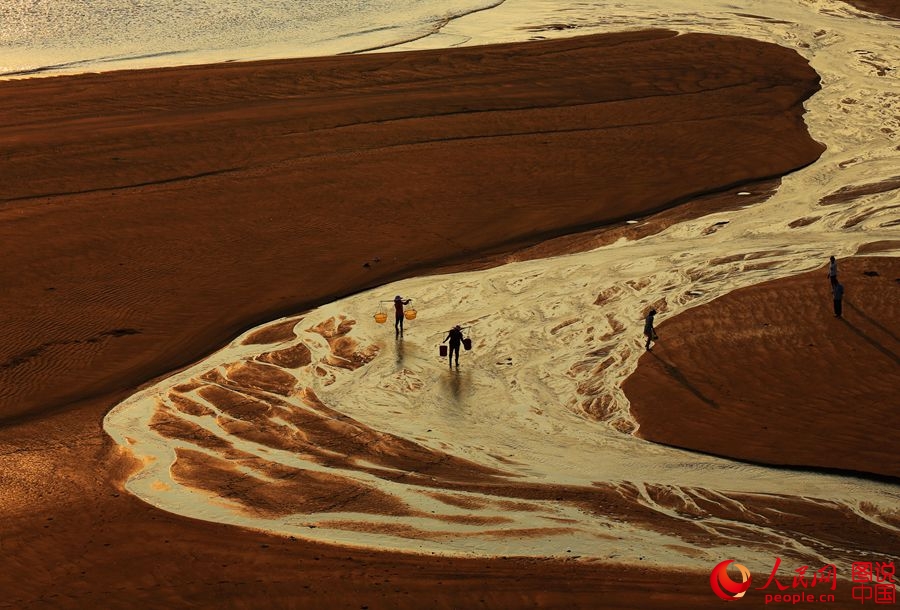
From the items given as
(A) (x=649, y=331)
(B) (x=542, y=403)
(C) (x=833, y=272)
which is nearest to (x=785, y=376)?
(A) (x=649, y=331)

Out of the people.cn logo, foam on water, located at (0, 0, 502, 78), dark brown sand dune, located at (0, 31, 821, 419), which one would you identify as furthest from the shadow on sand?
foam on water, located at (0, 0, 502, 78)

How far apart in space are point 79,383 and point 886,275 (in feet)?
69.8

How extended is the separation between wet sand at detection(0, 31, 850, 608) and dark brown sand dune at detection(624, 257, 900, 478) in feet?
20.0

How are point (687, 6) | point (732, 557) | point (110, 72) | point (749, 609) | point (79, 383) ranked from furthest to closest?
point (687, 6), point (110, 72), point (79, 383), point (732, 557), point (749, 609)

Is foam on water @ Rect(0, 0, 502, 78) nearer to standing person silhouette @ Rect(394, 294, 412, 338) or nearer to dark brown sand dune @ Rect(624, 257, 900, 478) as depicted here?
standing person silhouette @ Rect(394, 294, 412, 338)

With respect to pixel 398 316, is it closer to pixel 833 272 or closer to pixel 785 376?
pixel 785 376

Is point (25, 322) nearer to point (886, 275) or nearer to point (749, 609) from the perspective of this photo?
point (749, 609)

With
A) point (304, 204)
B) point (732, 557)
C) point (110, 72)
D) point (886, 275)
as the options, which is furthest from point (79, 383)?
point (110, 72)

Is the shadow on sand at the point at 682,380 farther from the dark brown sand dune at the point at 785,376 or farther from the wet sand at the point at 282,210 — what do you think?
the wet sand at the point at 282,210

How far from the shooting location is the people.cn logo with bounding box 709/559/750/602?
17.2 m

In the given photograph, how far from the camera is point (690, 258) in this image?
33688 mm

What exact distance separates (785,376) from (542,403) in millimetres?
5571

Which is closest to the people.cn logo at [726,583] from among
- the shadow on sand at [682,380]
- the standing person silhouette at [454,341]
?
the shadow on sand at [682,380]

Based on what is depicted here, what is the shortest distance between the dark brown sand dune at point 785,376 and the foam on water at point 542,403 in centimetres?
70
